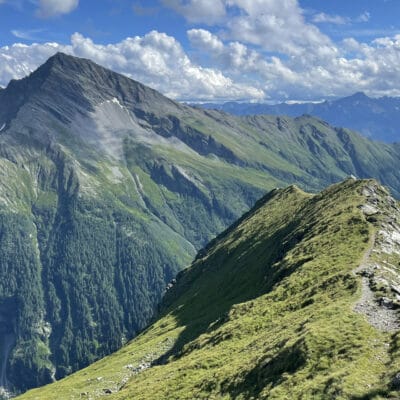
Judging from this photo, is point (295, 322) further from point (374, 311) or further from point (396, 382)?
point (396, 382)

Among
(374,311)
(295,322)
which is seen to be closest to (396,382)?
(374,311)

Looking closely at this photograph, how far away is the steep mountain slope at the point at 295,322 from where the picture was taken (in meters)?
40.5

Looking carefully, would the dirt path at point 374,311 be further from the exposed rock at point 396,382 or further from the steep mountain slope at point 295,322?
the exposed rock at point 396,382

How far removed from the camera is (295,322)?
193 ft

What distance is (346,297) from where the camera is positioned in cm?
6000

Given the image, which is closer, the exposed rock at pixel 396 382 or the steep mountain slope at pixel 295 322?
the exposed rock at pixel 396 382

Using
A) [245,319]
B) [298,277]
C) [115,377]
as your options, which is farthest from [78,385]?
[298,277]

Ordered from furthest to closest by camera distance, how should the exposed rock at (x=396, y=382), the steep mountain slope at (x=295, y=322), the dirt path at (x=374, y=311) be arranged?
the dirt path at (x=374, y=311) < the steep mountain slope at (x=295, y=322) < the exposed rock at (x=396, y=382)

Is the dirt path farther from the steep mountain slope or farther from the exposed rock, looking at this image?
the exposed rock

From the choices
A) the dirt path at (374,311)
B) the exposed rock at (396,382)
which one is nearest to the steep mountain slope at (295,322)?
the dirt path at (374,311)

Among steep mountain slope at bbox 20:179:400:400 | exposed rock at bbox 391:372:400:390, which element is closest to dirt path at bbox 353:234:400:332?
steep mountain slope at bbox 20:179:400:400

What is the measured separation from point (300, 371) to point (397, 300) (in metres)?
20.6

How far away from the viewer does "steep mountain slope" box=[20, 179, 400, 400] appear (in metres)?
40.5

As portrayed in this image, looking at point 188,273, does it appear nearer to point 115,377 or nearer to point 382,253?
point 115,377
